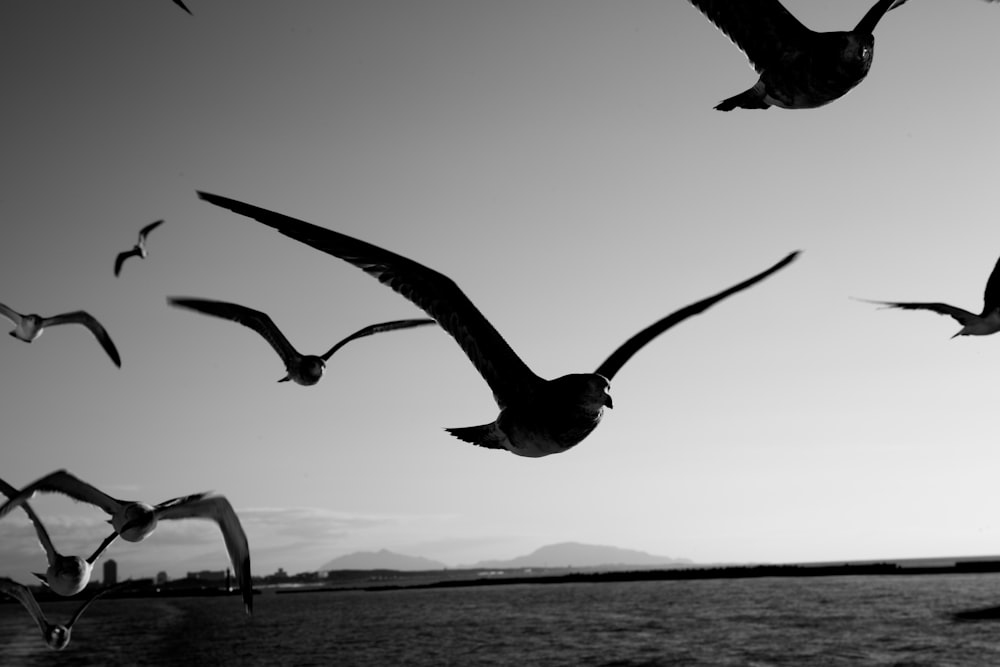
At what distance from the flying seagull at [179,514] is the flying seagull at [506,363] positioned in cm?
167

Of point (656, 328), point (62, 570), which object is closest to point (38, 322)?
point (62, 570)

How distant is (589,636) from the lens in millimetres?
76812

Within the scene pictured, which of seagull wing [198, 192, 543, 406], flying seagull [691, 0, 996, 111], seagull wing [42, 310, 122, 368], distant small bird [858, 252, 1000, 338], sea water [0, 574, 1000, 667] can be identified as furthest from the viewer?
sea water [0, 574, 1000, 667]

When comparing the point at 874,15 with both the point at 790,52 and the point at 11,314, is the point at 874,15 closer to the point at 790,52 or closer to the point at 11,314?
the point at 790,52

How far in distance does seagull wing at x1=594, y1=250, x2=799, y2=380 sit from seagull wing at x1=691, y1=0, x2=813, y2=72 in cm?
162

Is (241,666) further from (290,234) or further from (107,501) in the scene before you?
(290,234)

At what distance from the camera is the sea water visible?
61031 millimetres

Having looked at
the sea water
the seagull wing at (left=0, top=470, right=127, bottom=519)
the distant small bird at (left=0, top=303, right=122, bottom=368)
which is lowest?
the sea water

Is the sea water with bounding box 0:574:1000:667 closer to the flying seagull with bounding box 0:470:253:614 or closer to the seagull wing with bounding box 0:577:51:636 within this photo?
the seagull wing with bounding box 0:577:51:636

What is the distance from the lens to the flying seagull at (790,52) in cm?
567

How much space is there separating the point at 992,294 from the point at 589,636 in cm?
7407

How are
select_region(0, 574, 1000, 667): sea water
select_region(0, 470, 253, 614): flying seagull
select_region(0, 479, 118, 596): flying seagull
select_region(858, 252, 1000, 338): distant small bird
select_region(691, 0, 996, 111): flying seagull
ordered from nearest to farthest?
select_region(0, 470, 253, 614): flying seagull < select_region(691, 0, 996, 111): flying seagull < select_region(858, 252, 1000, 338): distant small bird < select_region(0, 479, 118, 596): flying seagull < select_region(0, 574, 1000, 667): sea water

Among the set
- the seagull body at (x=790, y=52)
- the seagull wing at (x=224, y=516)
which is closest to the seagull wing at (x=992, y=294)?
the seagull body at (x=790, y=52)

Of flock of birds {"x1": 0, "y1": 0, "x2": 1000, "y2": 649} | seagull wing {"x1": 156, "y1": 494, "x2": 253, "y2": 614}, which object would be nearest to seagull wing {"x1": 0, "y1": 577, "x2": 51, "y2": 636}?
flock of birds {"x1": 0, "y1": 0, "x2": 1000, "y2": 649}
